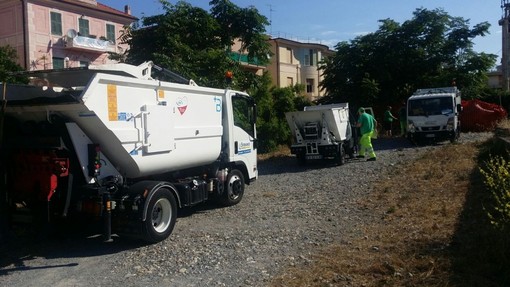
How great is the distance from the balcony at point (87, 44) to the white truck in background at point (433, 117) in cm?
2362

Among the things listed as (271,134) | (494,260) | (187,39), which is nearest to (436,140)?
(271,134)

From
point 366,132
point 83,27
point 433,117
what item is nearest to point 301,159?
point 366,132

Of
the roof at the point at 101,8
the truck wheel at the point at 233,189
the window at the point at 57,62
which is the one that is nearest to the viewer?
the truck wheel at the point at 233,189

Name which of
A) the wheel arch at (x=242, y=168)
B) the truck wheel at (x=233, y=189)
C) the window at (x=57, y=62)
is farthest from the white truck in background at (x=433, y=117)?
the window at (x=57, y=62)

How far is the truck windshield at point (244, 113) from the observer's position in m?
10.5

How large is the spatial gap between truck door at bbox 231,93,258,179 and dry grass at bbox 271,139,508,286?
2.65m

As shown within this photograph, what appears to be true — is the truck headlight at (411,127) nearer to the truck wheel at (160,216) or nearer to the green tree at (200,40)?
the green tree at (200,40)

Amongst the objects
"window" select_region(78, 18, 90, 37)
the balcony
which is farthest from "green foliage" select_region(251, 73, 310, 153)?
"window" select_region(78, 18, 90, 37)

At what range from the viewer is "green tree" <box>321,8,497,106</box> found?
1141 inches

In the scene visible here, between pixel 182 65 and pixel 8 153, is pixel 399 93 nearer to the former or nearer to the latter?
pixel 182 65

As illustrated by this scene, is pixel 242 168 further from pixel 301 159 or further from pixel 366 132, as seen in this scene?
pixel 366 132

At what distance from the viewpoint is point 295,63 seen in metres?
52.9

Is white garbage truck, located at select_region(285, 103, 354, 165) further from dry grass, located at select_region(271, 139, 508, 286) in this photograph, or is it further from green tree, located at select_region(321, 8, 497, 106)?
green tree, located at select_region(321, 8, 497, 106)

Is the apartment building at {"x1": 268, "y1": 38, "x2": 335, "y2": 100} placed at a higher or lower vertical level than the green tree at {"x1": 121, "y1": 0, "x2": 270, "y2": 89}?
higher
